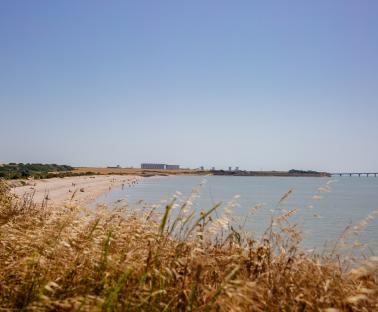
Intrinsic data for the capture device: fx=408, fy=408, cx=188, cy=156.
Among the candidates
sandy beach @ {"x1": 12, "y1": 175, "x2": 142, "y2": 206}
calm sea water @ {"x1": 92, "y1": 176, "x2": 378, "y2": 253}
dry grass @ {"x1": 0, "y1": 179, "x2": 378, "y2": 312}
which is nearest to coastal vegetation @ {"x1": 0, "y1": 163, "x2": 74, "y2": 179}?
sandy beach @ {"x1": 12, "y1": 175, "x2": 142, "y2": 206}

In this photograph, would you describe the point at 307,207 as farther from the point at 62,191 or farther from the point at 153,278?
the point at 62,191

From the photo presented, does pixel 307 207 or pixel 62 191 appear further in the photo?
pixel 62 191

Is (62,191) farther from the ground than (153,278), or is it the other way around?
(153,278)

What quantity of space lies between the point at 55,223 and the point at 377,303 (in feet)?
13.1

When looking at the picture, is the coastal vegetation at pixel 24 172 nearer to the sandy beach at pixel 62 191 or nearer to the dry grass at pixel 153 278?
the sandy beach at pixel 62 191

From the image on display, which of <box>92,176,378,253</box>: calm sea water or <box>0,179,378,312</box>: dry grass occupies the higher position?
<box>0,179,378,312</box>: dry grass

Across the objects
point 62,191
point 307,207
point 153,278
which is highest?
point 307,207

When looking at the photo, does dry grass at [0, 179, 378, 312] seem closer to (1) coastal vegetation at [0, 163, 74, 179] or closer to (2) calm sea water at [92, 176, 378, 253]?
(2) calm sea water at [92, 176, 378, 253]

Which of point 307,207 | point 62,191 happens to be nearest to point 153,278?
point 307,207

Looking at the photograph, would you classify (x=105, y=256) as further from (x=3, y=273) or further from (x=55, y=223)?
(x=55, y=223)

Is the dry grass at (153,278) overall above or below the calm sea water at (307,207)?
above

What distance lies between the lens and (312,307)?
3471 mm

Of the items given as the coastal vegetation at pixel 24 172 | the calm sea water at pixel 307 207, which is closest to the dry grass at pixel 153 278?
the calm sea water at pixel 307 207

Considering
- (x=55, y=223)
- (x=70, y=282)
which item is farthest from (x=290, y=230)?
(x=55, y=223)
